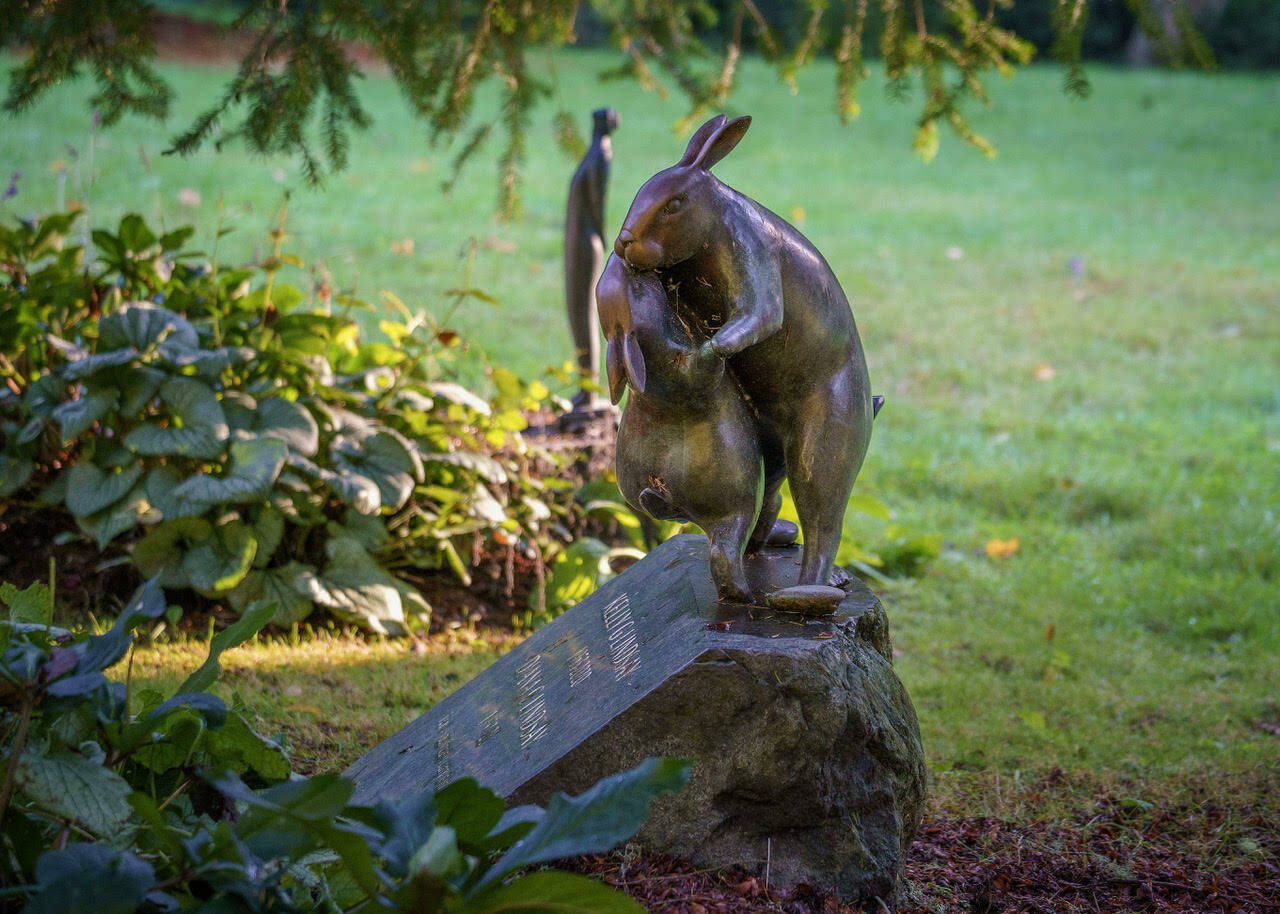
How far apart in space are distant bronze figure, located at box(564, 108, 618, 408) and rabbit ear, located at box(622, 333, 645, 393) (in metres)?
2.53

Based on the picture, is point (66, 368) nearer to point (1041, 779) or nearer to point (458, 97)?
point (458, 97)

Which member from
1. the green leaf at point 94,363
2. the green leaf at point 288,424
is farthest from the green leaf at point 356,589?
the green leaf at point 94,363

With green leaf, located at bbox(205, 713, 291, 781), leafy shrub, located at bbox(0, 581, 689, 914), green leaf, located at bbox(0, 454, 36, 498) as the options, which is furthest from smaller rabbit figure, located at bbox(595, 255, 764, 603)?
green leaf, located at bbox(0, 454, 36, 498)

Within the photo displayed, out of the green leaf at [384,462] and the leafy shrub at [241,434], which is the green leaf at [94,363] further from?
the green leaf at [384,462]

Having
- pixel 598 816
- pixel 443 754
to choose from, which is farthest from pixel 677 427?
pixel 598 816

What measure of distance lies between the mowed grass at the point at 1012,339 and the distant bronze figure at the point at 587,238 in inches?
47.4

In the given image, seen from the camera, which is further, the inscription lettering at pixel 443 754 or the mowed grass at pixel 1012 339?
the mowed grass at pixel 1012 339

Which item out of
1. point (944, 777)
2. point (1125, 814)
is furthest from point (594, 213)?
point (1125, 814)

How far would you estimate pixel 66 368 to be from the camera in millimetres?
3855

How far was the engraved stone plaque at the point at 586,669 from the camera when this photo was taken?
7.79 feet

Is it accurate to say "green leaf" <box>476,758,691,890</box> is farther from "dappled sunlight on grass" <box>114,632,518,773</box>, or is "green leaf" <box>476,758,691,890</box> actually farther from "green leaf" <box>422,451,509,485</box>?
"green leaf" <box>422,451,509,485</box>

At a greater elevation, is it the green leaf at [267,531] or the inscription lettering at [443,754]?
the inscription lettering at [443,754]

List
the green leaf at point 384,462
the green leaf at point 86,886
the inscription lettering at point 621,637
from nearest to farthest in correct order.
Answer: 1. the green leaf at point 86,886
2. the inscription lettering at point 621,637
3. the green leaf at point 384,462

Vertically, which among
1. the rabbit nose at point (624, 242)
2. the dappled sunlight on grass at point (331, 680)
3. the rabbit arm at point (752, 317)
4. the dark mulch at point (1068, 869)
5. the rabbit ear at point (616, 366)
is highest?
the rabbit nose at point (624, 242)
